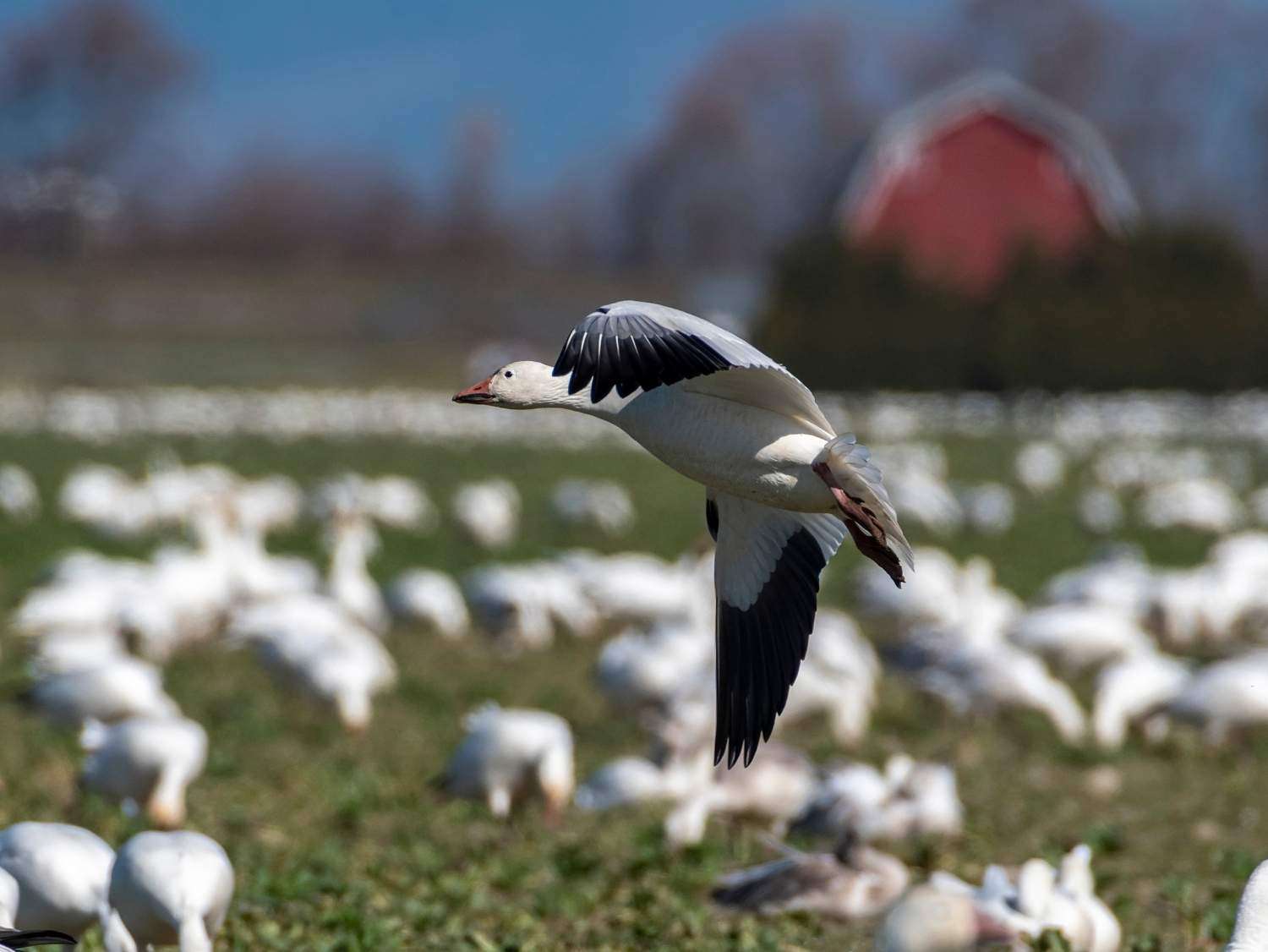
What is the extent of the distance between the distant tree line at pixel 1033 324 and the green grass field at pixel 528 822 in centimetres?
2425

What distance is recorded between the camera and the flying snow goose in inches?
129

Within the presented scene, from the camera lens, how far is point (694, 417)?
12.3 ft

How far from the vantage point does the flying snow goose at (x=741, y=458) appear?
129 inches

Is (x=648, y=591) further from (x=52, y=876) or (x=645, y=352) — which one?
(x=645, y=352)

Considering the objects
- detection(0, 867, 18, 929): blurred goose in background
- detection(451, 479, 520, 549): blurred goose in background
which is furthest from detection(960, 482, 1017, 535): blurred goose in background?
→ detection(0, 867, 18, 929): blurred goose in background

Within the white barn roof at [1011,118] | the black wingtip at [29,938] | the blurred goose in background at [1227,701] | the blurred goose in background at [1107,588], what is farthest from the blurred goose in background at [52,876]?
the white barn roof at [1011,118]

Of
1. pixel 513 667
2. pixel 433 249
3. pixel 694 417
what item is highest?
pixel 433 249

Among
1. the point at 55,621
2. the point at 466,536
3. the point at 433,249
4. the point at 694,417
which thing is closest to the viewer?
the point at 694,417

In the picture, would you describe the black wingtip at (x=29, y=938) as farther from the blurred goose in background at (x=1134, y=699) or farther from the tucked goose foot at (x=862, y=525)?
the blurred goose in background at (x=1134, y=699)

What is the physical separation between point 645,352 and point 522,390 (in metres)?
0.67

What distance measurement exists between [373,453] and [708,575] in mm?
13090

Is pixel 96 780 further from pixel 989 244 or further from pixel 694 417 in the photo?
pixel 989 244

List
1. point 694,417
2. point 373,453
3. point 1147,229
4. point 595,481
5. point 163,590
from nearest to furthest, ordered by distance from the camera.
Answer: point 694,417
point 163,590
point 595,481
point 373,453
point 1147,229

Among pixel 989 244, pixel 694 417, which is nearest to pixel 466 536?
pixel 694 417
